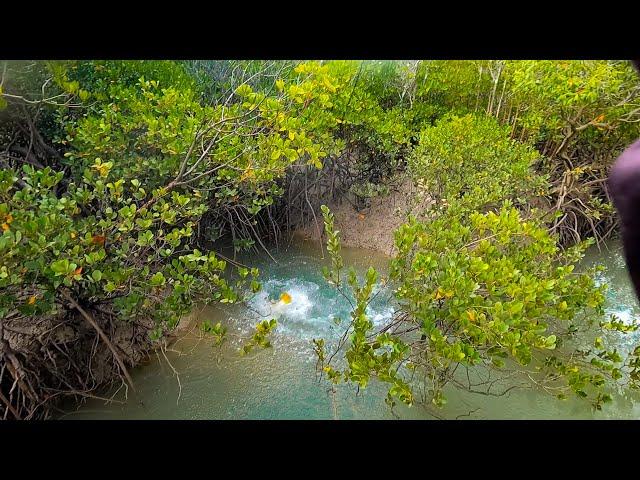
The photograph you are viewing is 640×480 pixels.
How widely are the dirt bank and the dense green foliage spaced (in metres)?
0.29

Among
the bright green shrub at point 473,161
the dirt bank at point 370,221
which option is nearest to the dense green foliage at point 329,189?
the bright green shrub at point 473,161

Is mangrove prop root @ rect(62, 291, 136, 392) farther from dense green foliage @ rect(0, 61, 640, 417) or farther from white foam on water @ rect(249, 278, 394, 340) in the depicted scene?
white foam on water @ rect(249, 278, 394, 340)

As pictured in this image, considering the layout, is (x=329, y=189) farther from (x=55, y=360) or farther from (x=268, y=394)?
(x=55, y=360)

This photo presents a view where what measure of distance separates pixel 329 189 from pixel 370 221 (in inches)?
39.0

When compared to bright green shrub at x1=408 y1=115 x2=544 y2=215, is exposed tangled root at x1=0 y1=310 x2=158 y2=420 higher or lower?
lower

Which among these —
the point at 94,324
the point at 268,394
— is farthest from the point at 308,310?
the point at 94,324

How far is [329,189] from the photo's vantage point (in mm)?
7895

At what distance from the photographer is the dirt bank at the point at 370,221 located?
759 cm

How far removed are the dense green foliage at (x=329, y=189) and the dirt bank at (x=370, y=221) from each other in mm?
287

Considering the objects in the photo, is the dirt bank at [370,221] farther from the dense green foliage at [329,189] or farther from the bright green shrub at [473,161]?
the bright green shrub at [473,161]

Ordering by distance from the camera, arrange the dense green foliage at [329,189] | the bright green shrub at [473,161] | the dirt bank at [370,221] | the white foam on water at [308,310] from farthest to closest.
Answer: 1. the dirt bank at [370,221]
2. the bright green shrub at [473,161]
3. the white foam on water at [308,310]
4. the dense green foliage at [329,189]

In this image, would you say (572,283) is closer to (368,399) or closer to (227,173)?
(368,399)

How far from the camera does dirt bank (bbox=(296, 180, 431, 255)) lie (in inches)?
299

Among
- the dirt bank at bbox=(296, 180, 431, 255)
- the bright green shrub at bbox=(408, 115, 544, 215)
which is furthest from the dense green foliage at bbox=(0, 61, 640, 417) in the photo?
the dirt bank at bbox=(296, 180, 431, 255)
